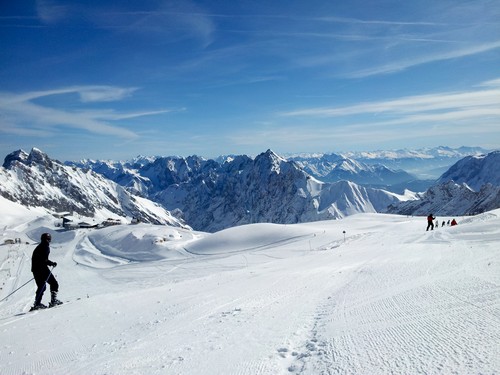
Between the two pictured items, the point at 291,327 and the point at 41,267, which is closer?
the point at 291,327

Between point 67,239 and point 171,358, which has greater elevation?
point 171,358


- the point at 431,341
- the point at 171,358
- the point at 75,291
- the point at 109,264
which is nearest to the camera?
the point at 431,341

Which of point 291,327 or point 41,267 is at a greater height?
point 41,267

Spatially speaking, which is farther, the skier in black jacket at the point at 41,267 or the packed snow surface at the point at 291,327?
the skier in black jacket at the point at 41,267

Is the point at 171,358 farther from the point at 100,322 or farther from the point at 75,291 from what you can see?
the point at 75,291

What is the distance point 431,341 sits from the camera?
4867 millimetres

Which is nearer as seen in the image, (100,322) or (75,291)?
(100,322)

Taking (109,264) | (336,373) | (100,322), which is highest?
(336,373)

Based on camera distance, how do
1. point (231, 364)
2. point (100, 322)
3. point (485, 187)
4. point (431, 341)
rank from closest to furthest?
1. point (431, 341)
2. point (231, 364)
3. point (100, 322)
4. point (485, 187)

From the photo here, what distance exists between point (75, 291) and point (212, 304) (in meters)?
17.4

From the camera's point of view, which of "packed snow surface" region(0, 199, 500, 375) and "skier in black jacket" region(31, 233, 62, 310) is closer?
"packed snow surface" region(0, 199, 500, 375)

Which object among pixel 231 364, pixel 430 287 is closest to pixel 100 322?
pixel 231 364

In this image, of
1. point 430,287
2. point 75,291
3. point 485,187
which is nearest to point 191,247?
point 75,291

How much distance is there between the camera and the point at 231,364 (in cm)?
530
